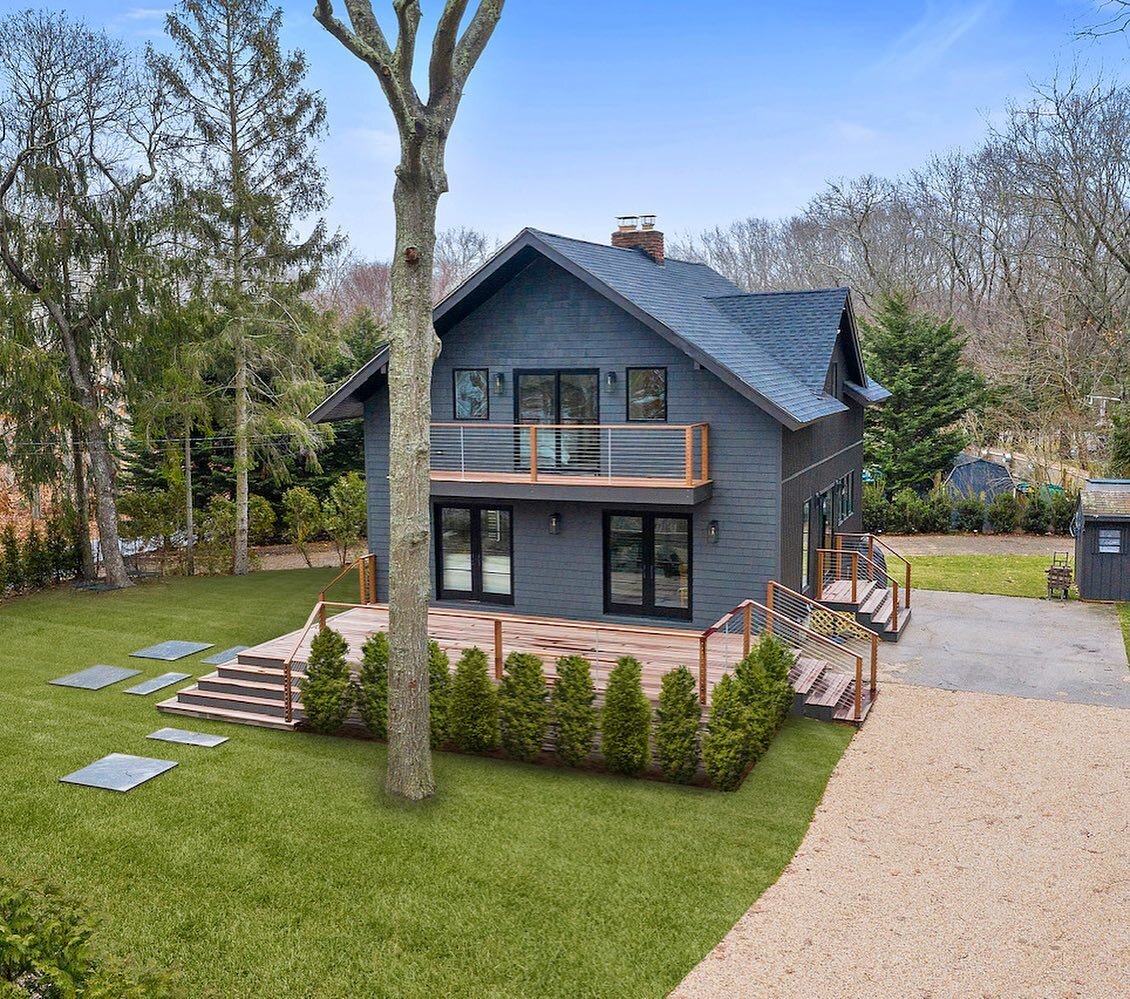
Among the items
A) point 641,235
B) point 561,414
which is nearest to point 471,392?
point 561,414

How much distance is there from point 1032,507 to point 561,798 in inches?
842

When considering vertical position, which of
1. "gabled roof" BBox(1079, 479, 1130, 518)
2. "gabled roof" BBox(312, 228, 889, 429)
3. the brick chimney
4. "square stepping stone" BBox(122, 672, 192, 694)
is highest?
the brick chimney

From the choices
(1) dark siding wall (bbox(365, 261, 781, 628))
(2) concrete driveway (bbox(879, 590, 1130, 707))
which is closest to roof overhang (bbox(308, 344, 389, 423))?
(1) dark siding wall (bbox(365, 261, 781, 628))

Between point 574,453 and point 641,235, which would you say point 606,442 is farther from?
point 641,235

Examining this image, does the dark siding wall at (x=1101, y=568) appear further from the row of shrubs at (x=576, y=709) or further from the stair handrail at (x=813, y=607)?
the row of shrubs at (x=576, y=709)

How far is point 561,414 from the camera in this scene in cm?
1501

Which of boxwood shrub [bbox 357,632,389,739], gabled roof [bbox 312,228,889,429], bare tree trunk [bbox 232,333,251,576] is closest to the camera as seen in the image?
boxwood shrub [bbox 357,632,389,739]

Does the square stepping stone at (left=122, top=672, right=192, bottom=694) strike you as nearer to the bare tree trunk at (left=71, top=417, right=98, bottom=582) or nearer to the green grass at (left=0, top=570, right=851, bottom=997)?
the green grass at (left=0, top=570, right=851, bottom=997)

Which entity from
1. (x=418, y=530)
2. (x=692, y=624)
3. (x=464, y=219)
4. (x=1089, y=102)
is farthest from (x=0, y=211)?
(x=464, y=219)

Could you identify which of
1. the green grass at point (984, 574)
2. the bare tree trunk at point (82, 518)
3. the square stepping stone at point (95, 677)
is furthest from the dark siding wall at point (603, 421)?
the bare tree trunk at point (82, 518)

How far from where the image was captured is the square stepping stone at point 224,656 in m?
14.1

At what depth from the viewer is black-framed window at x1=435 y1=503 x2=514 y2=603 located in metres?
15.3

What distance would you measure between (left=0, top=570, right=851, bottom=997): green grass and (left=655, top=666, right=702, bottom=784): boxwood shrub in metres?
0.23

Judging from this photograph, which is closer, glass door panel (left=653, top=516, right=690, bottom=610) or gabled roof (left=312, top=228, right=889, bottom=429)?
gabled roof (left=312, top=228, right=889, bottom=429)
